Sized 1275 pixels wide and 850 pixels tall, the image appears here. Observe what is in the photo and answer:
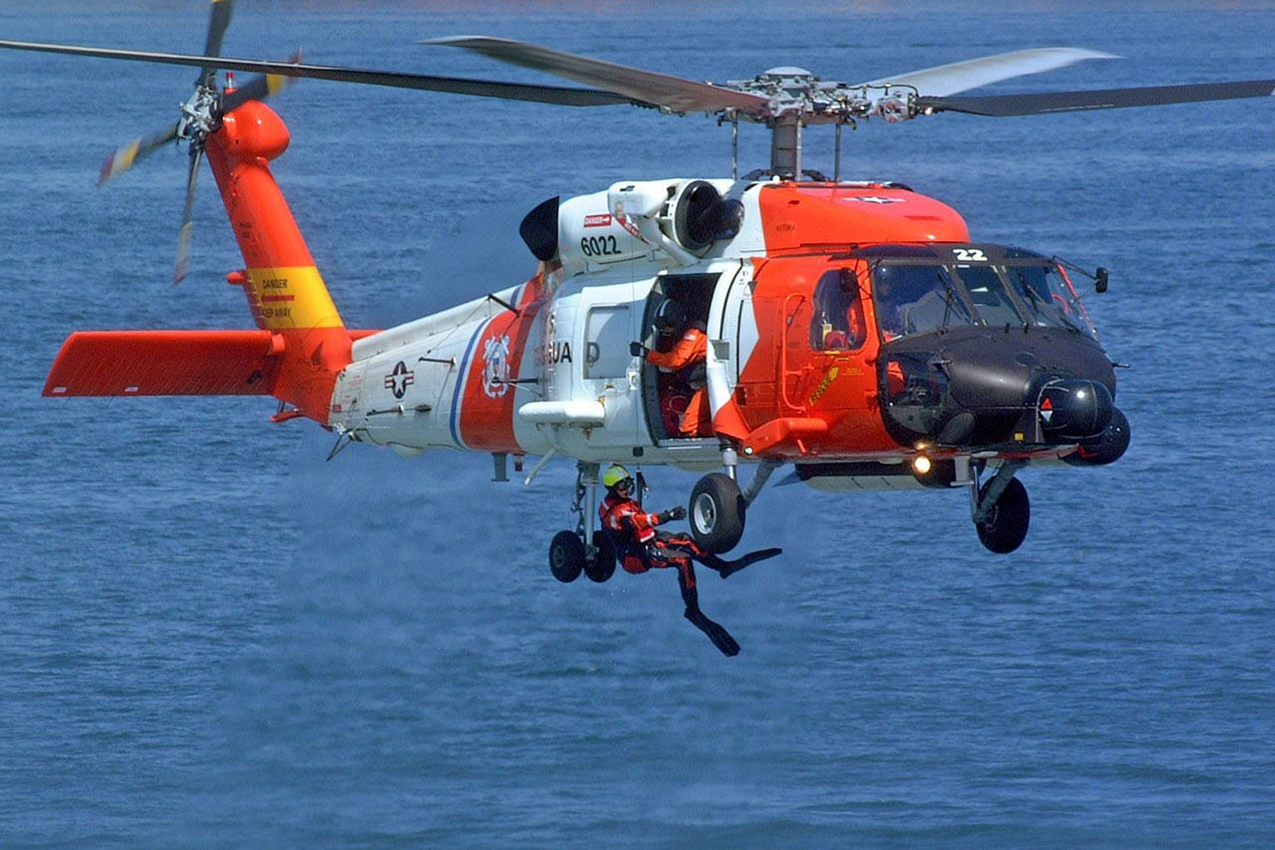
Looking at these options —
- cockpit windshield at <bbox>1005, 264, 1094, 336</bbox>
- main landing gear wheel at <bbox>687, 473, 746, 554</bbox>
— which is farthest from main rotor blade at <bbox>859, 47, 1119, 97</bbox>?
main landing gear wheel at <bbox>687, 473, 746, 554</bbox>

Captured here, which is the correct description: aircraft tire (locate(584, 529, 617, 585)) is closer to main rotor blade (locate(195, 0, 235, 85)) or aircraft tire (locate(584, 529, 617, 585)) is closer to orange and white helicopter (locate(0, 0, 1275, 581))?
orange and white helicopter (locate(0, 0, 1275, 581))

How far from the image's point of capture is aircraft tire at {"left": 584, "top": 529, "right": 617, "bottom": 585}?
70.6ft

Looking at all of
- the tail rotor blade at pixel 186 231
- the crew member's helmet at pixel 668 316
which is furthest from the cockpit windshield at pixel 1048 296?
the tail rotor blade at pixel 186 231

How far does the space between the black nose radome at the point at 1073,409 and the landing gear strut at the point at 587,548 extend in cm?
550

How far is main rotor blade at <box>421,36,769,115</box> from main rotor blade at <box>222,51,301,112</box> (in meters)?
7.73

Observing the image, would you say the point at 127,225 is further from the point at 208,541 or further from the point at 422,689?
the point at 422,689

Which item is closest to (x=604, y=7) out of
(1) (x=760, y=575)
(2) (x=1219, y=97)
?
(1) (x=760, y=575)

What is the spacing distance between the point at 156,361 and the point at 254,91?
128 inches

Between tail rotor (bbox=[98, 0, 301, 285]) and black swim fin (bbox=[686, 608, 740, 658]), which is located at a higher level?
tail rotor (bbox=[98, 0, 301, 285])

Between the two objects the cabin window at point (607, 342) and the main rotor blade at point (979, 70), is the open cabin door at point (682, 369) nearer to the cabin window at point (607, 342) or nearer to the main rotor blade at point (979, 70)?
the cabin window at point (607, 342)

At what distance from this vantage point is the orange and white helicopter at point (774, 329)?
17453 millimetres

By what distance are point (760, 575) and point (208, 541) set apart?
25.1 metres

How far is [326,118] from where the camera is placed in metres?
93.9

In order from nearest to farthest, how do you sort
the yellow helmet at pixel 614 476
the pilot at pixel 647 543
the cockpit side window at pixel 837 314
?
the cockpit side window at pixel 837 314
the pilot at pixel 647 543
the yellow helmet at pixel 614 476
